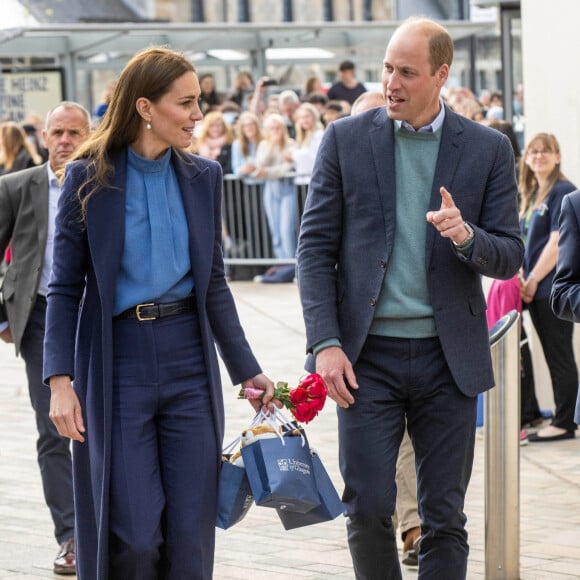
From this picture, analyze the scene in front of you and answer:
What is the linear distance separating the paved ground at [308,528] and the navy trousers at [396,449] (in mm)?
1274

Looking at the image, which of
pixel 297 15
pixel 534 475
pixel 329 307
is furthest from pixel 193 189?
pixel 297 15

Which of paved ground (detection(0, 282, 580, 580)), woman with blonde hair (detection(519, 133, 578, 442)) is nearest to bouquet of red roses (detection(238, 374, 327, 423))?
paved ground (detection(0, 282, 580, 580))

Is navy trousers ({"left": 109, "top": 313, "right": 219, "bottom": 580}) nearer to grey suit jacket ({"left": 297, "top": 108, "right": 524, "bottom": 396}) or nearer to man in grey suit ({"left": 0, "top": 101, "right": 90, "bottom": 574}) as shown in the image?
grey suit jacket ({"left": 297, "top": 108, "right": 524, "bottom": 396})

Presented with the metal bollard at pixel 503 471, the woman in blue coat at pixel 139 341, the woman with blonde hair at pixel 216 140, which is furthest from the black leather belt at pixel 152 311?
the woman with blonde hair at pixel 216 140

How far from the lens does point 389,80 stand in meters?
4.58

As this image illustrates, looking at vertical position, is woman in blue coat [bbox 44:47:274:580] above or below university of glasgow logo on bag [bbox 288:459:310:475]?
above

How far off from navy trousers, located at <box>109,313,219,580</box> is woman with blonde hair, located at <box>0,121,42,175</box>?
1253 cm

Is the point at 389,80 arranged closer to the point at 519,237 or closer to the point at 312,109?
the point at 519,237

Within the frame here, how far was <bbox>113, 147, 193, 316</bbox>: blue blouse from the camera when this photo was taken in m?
4.30

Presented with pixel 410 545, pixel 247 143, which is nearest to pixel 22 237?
pixel 410 545

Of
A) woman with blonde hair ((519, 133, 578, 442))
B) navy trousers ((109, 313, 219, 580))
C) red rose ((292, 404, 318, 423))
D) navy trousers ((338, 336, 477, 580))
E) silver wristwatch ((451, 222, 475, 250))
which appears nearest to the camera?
navy trousers ((109, 313, 219, 580))

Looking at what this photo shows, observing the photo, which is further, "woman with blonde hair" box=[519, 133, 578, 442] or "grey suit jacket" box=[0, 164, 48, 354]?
"woman with blonde hair" box=[519, 133, 578, 442]

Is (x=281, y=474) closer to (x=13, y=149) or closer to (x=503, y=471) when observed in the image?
(x=503, y=471)

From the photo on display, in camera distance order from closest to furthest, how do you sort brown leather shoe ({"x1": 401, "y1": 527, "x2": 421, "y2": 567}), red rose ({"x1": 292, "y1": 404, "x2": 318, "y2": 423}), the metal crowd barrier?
red rose ({"x1": 292, "y1": 404, "x2": 318, "y2": 423})
brown leather shoe ({"x1": 401, "y1": 527, "x2": 421, "y2": 567})
the metal crowd barrier
